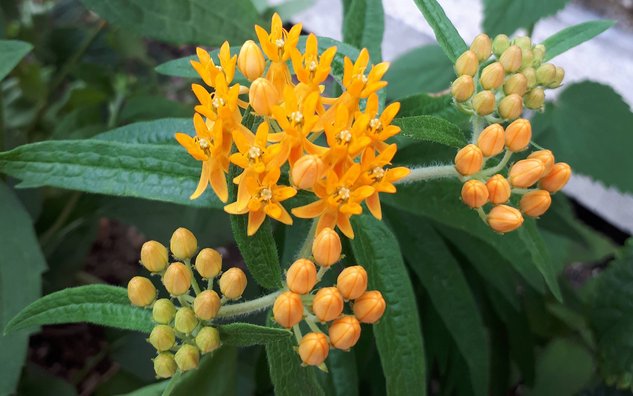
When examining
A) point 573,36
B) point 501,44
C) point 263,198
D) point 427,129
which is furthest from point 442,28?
point 263,198

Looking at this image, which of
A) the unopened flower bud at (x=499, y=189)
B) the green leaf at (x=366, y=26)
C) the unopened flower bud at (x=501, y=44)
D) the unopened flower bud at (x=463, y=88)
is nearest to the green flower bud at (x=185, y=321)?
the unopened flower bud at (x=499, y=189)

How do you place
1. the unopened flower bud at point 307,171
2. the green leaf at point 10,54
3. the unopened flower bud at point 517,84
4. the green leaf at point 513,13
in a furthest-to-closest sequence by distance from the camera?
the green leaf at point 513,13
the green leaf at point 10,54
the unopened flower bud at point 517,84
the unopened flower bud at point 307,171

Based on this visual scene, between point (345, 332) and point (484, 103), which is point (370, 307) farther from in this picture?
point (484, 103)

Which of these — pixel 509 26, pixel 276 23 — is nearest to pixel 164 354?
pixel 276 23

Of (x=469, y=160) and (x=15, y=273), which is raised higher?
(x=469, y=160)

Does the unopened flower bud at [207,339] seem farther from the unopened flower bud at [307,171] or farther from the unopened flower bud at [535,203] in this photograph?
the unopened flower bud at [535,203]

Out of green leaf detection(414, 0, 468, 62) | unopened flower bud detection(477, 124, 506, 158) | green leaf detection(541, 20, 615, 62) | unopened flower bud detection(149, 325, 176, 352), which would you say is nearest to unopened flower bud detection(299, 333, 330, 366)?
unopened flower bud detection(149, 325, 176, 352)

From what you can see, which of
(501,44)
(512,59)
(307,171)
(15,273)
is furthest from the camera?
(15,273)

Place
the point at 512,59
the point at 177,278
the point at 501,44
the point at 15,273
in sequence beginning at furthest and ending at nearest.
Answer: the point at 15,273, the point at 501,44, the point at 512,59, the point at 177,278
